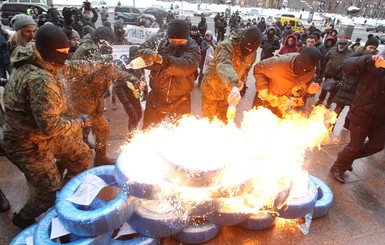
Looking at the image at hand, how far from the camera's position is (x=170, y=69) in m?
4.15

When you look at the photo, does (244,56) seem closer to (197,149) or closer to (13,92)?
(197,149)

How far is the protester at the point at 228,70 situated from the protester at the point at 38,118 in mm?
2030

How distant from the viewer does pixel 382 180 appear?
5230mm

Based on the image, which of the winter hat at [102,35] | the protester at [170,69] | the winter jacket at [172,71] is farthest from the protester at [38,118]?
the winter hat at [102,35]

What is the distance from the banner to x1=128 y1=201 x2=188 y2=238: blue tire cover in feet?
19.4

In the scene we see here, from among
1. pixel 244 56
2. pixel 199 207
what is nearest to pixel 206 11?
pixel 244 56

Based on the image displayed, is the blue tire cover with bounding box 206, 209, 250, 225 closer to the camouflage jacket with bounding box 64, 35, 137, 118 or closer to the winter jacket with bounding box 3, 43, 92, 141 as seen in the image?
the winter jacket with bounding box 3, 43, 92, 141

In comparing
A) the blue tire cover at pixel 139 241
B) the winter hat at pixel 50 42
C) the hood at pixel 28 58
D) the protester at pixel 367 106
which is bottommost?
the blue tire cover at pixel 139 241

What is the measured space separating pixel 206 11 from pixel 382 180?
3635 cm

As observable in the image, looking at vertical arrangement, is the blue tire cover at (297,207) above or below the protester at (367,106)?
below

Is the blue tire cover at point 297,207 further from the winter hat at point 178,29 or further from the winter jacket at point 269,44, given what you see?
the winter jacket at point 269,44

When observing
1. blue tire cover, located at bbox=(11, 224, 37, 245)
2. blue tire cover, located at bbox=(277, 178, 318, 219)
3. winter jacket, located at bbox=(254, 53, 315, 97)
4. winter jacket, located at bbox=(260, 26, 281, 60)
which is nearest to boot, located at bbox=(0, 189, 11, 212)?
blue tire cover, located at bbox=(11, 224, 37, 245)

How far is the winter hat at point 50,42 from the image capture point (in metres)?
2.82

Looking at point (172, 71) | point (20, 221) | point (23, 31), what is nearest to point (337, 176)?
point (172, 71)
